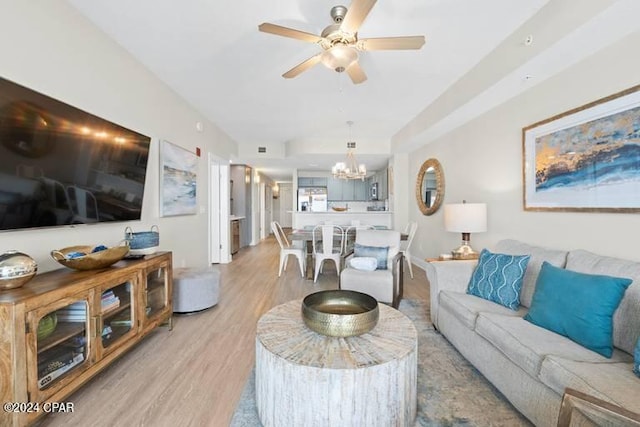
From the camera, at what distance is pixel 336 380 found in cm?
126

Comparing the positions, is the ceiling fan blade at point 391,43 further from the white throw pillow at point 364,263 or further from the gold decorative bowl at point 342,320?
the white throw pillow at point 364,263

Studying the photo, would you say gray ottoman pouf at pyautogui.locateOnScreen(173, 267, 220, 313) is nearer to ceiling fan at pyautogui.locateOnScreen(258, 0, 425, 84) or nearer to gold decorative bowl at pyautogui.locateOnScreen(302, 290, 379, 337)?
gold decorative bowl at pyautogui.locateOnScreen(302, 290, 379, 337)

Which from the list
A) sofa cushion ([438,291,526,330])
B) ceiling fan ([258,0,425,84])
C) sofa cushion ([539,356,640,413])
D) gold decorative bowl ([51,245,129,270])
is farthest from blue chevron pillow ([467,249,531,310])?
gold decorative bowl ([51,245,129,270])

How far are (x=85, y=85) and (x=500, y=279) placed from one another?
3.50m

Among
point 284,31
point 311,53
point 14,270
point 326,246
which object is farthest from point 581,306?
point 326,246

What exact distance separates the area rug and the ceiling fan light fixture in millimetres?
2279

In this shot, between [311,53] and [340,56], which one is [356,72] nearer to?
[340,56]

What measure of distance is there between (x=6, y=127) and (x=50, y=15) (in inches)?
36.9

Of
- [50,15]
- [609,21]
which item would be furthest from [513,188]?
[50,15]

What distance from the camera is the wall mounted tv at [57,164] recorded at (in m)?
1.56

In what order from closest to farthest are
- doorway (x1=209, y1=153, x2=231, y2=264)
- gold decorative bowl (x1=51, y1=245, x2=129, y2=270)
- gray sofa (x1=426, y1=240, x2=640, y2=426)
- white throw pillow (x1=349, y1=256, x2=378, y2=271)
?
gray sofa (x1=426, y1=240, x2=640, y2=426), gold decorative bowl (x1=51, y1=245, x2=129, y2=270), white throw pillow (x1=349, y1=256, x2=378, y2=271), doorway (x1=209, y1=153, x2=231, y2=264)

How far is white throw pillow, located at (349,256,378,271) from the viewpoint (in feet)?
10.6

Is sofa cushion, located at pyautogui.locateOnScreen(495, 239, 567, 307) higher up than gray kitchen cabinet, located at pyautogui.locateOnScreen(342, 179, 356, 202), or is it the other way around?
gray kitchen cabinet, located at pyautogui.locateOnScreen(342, 179, 356, 202)

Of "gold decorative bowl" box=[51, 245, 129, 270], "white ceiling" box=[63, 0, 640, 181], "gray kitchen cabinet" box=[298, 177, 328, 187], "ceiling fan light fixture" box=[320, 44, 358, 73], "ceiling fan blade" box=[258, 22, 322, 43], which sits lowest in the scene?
"gold decorative bowl" box=[51, 245, 129, 270]
